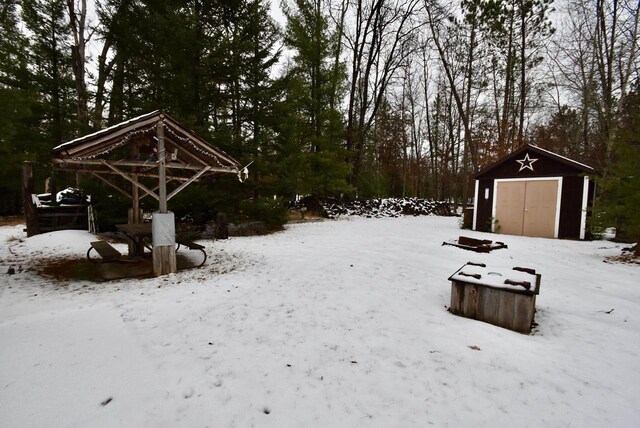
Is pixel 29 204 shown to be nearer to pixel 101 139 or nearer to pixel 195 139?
pixel 101 139

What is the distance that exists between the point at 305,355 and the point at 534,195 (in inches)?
539

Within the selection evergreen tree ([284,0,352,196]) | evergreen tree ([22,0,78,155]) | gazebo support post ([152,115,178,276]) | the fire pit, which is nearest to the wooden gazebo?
gazebo support post ([152,115,178,276])

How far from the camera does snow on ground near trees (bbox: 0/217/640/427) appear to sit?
8.52 ft

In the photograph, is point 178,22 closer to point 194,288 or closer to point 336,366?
point 194,288

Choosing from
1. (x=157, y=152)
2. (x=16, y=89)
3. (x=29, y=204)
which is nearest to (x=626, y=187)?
(x=157, y=152)

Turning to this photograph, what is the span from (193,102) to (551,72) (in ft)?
73.9

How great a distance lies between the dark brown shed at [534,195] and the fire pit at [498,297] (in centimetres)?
980

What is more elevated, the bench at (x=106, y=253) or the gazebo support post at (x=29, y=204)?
the gazebo support post at (x=29, y=204)

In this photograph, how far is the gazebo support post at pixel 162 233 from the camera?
20.9 ft

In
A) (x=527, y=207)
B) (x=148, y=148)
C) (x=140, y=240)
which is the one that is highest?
(x=148, y=148)

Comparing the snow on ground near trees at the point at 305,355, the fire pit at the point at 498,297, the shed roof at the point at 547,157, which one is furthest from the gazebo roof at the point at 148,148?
the shed roof at the point at 547,157

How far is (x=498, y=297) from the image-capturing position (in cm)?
433

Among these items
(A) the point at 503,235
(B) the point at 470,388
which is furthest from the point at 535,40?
(B) the point at 470,388

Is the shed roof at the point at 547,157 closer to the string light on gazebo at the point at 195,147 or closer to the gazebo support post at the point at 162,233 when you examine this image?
the string light on gazebo at the point at 195,147
